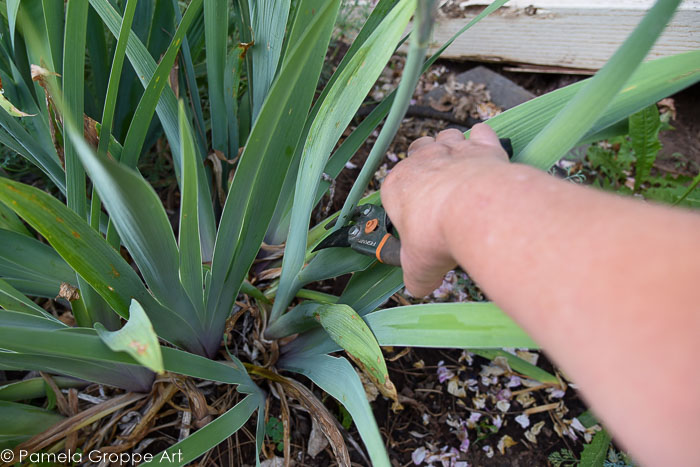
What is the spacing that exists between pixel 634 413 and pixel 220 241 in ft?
1.99

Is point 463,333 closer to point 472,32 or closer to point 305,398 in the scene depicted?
point 305,398

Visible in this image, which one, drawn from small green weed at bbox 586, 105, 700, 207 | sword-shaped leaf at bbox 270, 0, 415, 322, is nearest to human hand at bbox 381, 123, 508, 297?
sword-shaped leaf at bbox 270, 0, 415, 322

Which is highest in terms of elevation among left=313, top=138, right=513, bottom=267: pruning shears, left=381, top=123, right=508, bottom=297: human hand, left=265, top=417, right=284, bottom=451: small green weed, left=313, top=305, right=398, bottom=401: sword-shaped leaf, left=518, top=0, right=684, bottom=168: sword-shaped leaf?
left=518, top=0, right=684, bottom=168: sword-shaped leaf

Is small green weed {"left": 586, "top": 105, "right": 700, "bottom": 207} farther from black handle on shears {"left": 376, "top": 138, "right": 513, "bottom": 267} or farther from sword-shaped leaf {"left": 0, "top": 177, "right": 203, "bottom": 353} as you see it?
sword-shaped leaf {"left": 0, "top": 177, "right": 203, "bottom": 353}

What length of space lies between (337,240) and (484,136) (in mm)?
288

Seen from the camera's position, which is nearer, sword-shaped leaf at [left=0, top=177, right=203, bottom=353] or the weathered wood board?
sword-shaped leaf at [left=0, top=177, right=203, bottom=353]

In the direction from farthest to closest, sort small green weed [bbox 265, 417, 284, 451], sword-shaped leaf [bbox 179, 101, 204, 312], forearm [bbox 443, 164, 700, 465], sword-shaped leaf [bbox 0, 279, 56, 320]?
small green weed [bbox 265, 417, 284, 451] → sword-shaped leaf [bbox 0, 279, 56, 320] → sword-shaped leaf [bbox 179, 101, 204, 312] → forearm [bbox 443, 164, 700, 465]

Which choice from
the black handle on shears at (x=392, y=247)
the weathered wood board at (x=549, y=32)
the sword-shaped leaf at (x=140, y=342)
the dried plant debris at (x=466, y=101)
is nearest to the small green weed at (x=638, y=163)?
the weathered wood board at (x=549, y=32)

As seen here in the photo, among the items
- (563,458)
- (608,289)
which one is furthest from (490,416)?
(608,289)

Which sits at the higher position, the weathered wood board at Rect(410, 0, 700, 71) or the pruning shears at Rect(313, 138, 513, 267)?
the weathered wood board at Rect(410, 0, 700, 71)

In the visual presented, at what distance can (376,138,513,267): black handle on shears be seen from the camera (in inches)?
25.4

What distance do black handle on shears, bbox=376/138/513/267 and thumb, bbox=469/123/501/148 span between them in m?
0.03

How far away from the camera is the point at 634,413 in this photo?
31 cm

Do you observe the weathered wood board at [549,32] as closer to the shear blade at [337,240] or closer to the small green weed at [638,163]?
the small green weed at [638,163]
